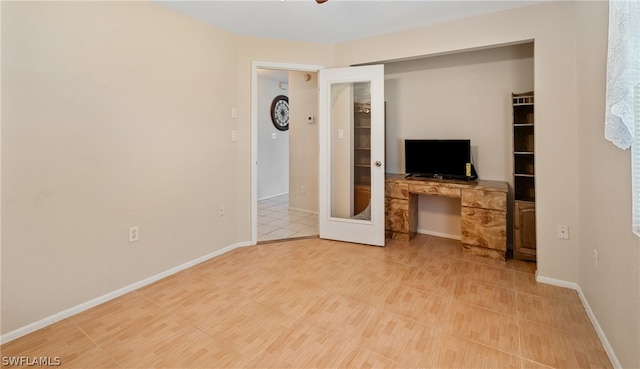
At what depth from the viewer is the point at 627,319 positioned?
1430mm

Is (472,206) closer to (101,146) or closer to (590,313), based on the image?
(590,313)

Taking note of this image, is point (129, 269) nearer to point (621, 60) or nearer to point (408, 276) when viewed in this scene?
point (408, 276)

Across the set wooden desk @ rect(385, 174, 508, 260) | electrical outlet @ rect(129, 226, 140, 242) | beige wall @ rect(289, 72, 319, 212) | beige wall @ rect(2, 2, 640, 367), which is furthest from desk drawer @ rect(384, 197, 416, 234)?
electrical outlet @ rect(129, 226, 140, 242)

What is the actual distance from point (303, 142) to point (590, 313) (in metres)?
4.15

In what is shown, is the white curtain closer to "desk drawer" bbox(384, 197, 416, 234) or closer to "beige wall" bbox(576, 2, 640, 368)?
"beige wall" bbox(576, 2, 640, 368)

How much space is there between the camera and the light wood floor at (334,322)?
1.67 m

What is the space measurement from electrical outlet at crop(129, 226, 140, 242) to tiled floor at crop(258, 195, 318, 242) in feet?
4.76

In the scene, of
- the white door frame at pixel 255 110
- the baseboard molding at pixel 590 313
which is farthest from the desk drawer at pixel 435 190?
the white door frame at pixel 255 110

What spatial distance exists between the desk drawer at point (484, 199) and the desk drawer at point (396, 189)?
613mm

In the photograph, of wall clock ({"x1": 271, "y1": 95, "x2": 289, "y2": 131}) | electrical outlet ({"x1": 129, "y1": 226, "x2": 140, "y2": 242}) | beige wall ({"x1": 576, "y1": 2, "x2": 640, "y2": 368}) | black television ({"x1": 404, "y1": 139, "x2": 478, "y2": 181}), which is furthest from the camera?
wall clock ({"x1": 271, "y1": 95, "x2": 289, "y2": 131})

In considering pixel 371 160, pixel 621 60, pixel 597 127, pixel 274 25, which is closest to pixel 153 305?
pixel 371 160

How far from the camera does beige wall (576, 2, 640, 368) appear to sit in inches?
55.9

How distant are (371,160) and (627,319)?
7.91 feet
